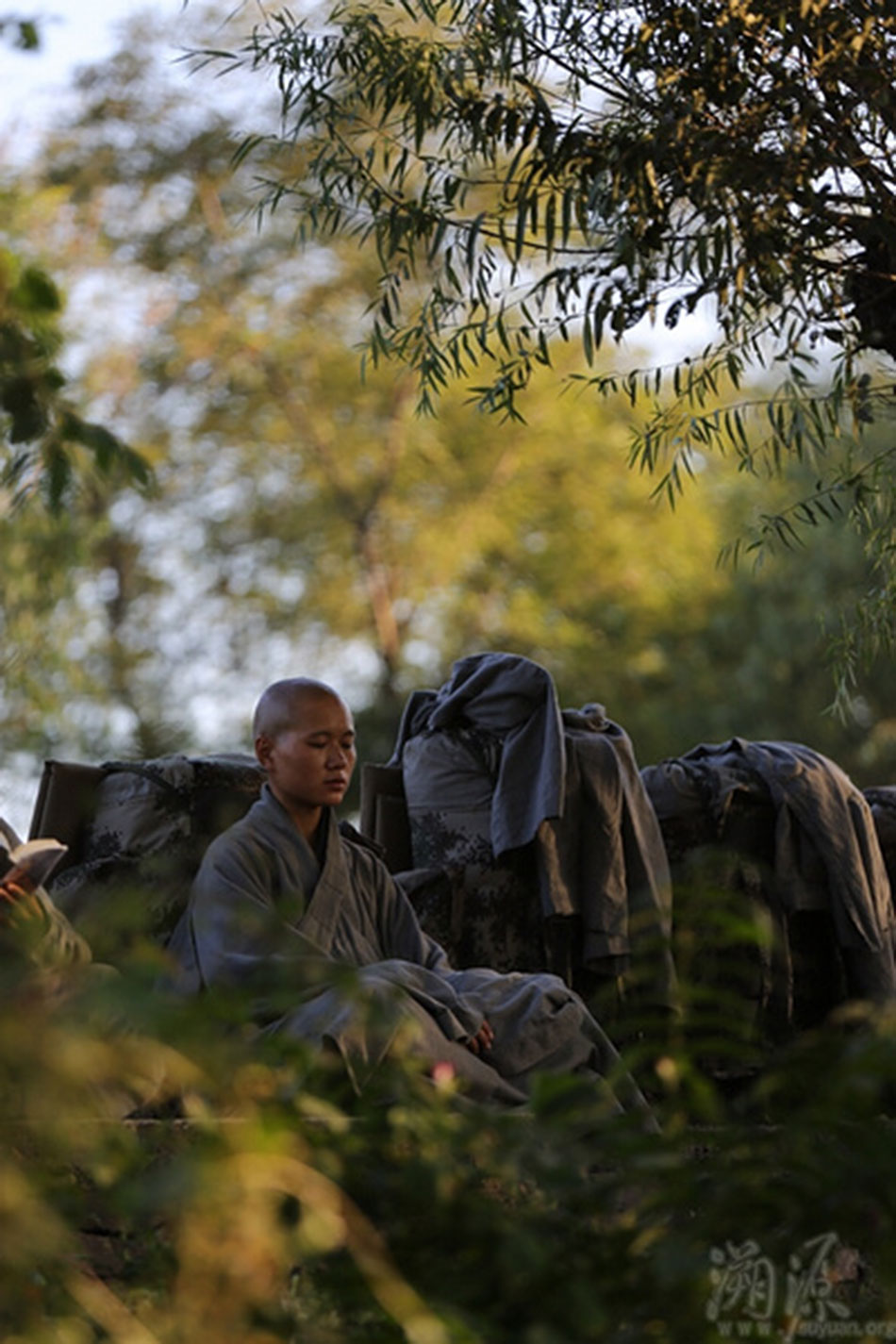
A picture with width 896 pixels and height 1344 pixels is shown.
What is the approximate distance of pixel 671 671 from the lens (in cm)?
1845

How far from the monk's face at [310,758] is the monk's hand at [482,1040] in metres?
0.54

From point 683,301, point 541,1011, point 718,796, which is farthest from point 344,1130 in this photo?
point 718,796

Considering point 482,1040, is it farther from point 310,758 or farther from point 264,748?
point 264,748

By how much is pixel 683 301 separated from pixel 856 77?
574 mm

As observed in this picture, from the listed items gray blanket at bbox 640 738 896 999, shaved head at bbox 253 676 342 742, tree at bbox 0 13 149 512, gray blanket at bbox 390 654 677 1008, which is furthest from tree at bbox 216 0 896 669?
tree at bbox 0 13 149 512

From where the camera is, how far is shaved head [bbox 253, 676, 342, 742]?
3.95 m

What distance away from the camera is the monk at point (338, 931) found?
3559 mm

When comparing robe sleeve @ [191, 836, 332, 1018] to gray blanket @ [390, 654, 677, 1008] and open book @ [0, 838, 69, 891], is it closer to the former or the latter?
open book @ [0, 838, 69, 891]

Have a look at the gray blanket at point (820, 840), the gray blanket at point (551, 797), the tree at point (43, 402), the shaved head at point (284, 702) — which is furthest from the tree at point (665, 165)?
the tree at point (43, 402)

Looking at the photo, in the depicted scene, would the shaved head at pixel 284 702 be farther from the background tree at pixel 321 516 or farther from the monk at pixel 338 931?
the background tree at pixel 321 516

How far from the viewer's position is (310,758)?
3887mm

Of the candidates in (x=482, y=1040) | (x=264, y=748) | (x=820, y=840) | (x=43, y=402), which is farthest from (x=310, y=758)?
(x=43, y=402)

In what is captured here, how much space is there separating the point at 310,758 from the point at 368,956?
16.3 inches

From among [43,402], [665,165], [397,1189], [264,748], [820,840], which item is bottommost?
[820,840]
